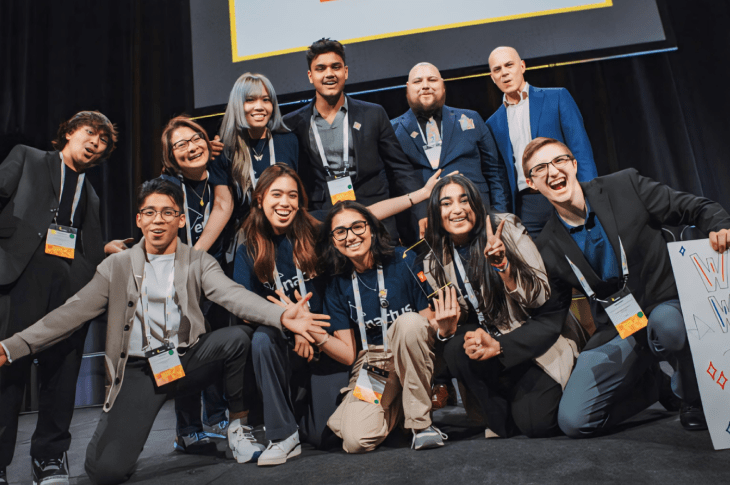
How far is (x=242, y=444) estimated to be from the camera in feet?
6.70

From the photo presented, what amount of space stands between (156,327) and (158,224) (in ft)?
1.50

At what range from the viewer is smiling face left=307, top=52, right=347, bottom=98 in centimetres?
268

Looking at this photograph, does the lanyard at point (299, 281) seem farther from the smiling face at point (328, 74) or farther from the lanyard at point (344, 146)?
the smiling face at point (328, 74)

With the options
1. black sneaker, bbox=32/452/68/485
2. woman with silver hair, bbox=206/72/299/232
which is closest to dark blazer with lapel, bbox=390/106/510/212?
woman with silver hair, bbox=206/72/299/232

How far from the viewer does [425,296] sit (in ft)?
7.06

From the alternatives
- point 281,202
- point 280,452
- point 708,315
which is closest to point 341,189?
point 281,202

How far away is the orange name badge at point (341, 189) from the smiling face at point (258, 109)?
19.5 inches

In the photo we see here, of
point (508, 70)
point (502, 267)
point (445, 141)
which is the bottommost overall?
point (502, 267)

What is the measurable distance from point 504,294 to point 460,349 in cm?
30

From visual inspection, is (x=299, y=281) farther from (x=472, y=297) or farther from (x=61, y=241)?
(x=61, y=241)

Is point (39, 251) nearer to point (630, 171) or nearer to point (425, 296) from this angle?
point (425, 296)

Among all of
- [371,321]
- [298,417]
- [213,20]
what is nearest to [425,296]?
[371,321]

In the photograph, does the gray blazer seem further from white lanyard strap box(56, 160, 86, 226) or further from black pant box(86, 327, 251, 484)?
white lanyard strap box(56, 160, 86, 226)

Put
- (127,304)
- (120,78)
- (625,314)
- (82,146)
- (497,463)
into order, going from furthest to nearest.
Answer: (120,78), (82,146), (127,304), (625,314), (497,463)
